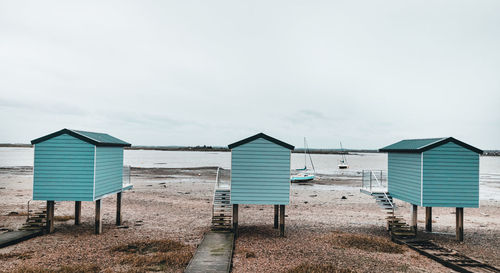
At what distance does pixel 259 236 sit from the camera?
16.2 metres

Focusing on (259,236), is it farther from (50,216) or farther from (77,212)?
(50,216)

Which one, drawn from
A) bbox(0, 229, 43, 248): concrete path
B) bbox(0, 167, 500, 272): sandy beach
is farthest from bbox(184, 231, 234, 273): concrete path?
bbox(0, 229, 43, 248): concrete path

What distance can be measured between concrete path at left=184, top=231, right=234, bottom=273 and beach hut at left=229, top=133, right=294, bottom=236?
1533 mm

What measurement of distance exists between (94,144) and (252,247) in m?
8.95

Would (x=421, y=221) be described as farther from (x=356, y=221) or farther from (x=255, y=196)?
(x=255, y=196)

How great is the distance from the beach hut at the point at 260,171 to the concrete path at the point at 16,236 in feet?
31.7

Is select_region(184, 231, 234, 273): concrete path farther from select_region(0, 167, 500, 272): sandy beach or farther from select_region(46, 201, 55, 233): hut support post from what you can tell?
select_region(46, 201, 55, 233): hut support post

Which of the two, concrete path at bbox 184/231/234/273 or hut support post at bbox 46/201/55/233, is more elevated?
hut support post at bbox 46/201/55/233

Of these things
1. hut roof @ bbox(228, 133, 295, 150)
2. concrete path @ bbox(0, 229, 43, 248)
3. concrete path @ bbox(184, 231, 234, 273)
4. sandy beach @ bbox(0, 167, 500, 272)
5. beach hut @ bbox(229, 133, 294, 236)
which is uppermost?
hut roof @ bbox(228, 133, 295, 150)

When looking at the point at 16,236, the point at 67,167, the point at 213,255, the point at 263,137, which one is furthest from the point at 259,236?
the point at 16,236

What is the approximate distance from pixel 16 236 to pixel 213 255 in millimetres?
9492

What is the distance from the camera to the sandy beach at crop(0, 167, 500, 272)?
1186 centimetres

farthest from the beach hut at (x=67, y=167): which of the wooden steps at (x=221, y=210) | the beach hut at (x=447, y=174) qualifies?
the beach hut at (x=447, y=174)

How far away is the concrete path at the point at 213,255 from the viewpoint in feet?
35.1
